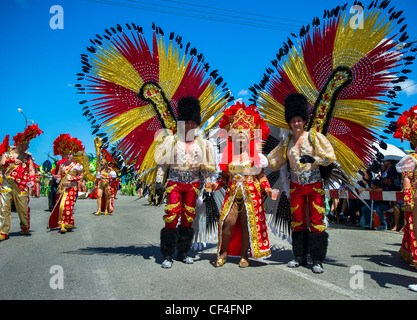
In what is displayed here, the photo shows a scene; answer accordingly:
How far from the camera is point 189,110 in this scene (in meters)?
4.54

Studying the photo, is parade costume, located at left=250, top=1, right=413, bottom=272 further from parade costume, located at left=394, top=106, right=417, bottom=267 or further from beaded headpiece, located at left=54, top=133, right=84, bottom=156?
beaded headpiece, located at left=54, top=133, right=84, bottom=156

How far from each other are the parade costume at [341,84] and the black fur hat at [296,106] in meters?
0.23

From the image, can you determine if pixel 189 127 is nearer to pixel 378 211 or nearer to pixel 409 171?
pixel 409 171

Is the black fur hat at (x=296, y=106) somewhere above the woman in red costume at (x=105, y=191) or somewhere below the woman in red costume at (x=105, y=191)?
Answer: above

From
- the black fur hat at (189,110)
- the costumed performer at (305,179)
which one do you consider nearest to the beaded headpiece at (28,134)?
the black fur hat at (189,110)

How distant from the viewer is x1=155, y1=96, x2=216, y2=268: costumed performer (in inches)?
174

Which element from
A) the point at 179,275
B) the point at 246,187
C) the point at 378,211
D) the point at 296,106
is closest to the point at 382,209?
the point at 378,211

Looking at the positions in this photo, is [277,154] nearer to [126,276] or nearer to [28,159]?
[126,276]

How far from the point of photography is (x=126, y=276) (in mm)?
3783

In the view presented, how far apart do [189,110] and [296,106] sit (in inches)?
56.9

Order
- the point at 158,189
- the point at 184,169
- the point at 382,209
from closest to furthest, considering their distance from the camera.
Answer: the point at 184,169, the point at 158,189, the point at 382,209

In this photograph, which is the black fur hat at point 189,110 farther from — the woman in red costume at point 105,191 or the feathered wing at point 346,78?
the woman in red costume at point 105,191

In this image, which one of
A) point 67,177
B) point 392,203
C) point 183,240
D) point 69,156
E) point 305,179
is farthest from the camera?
point 392,203

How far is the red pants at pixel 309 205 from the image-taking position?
4262mm
